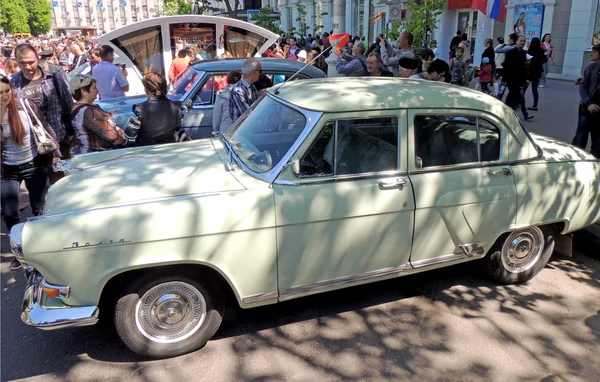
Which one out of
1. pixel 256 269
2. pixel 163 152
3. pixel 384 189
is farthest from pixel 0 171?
pixel 384 189

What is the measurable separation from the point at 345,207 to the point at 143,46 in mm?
8480

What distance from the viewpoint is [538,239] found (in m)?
4.26

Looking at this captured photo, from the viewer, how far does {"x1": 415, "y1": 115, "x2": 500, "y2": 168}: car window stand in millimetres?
3709

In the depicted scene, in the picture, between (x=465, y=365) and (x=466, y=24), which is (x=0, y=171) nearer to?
(x=465, y=365)

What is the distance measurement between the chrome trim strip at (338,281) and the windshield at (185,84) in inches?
172

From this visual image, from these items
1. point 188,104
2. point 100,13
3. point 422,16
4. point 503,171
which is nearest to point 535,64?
point 422,16

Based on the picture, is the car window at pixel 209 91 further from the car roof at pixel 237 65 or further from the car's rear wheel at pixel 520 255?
the car's rear wheel at pixel 520 255

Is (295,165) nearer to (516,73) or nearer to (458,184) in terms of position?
(458,184)

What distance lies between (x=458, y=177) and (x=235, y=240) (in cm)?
181

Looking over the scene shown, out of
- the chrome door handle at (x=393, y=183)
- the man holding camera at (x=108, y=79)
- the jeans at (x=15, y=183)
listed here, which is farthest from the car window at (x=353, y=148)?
the man holding camera at (x=108, y=79)

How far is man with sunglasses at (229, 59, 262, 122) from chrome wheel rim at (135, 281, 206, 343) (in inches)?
109

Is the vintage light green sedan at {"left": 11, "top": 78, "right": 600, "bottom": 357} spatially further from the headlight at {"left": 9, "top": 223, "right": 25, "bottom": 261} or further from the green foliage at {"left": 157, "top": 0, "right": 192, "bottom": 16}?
the green foliage at {"left": 157, "top": 0, "right": 192, "bottom": 16}

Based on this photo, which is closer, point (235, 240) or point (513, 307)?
point (235, 240)

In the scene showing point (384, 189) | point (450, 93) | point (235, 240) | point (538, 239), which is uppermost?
point (450, 93)
